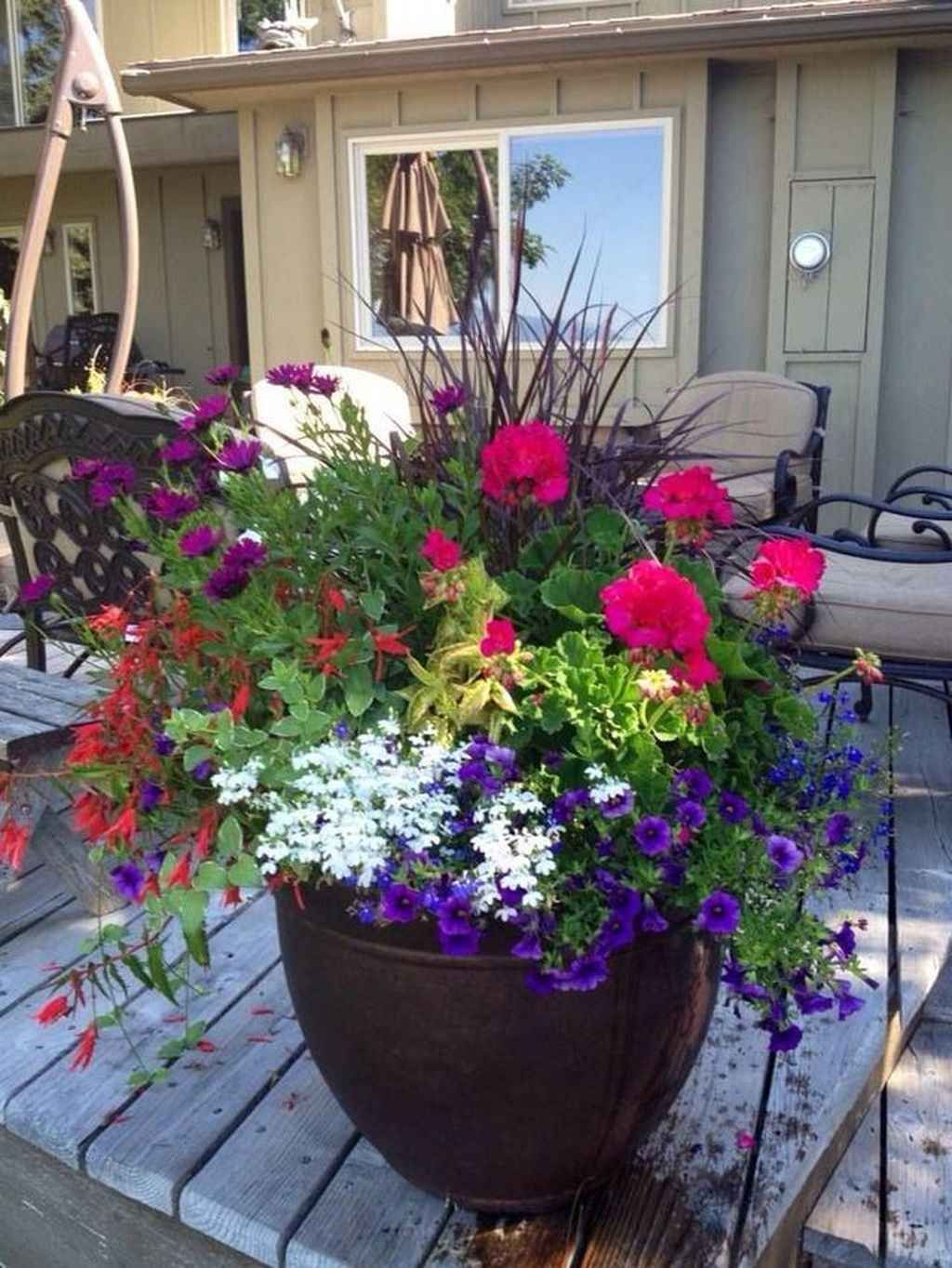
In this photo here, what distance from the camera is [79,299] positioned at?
11.0 metres

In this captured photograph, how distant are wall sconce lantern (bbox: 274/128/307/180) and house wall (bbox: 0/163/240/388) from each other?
3.78m

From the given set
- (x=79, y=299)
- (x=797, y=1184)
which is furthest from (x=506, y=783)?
(x=79, y=299)

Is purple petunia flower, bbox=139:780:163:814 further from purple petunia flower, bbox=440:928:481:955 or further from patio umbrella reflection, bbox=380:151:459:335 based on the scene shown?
patio umbrella reflection, bbox=380:151:459:335

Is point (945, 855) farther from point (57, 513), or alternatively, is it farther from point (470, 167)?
point (470, 167)

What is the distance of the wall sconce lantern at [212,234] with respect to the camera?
10148 mm

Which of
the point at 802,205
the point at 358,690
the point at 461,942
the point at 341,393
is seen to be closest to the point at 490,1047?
the point at 461,942

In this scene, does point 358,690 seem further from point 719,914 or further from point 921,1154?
point 921,1154

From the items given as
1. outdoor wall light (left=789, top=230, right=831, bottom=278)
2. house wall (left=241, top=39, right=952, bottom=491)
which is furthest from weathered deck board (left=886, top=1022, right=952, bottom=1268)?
outdoor wall light (left=789, top=230, right=831, bottom=278)

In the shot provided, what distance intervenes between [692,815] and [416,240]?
609cm

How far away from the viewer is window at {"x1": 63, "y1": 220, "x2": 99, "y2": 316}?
1087cm

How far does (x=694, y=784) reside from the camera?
3.88 feet

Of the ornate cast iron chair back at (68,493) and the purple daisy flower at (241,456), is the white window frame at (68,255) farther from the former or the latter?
the purple daisy flower at (241,456)

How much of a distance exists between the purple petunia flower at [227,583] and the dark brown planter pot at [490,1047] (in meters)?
0.33

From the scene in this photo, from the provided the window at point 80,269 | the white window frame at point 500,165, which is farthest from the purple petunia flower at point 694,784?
the window at point 80,269
